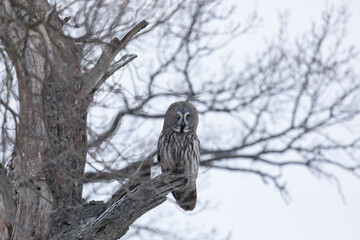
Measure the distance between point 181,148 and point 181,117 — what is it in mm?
485

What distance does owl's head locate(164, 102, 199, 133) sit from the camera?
8.58m

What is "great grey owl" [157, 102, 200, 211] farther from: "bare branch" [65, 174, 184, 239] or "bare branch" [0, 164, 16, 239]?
"bare branch" [0, 164, 16, 239]

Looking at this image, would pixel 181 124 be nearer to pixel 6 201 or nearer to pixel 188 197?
pixel 188 197

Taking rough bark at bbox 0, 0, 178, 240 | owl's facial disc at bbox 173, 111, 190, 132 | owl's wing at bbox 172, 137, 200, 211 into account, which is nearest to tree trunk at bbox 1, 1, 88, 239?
rough bark at bbox 0, 0, 178, 240

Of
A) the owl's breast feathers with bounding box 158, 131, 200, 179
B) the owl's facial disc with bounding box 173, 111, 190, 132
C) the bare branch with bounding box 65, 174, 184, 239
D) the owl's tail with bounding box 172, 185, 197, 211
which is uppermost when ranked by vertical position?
the owl's facial disc with bounding box 173, 111, 190, 132

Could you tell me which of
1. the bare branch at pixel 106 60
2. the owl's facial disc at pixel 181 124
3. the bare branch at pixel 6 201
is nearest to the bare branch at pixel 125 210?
the bare branch at pixel 6 201

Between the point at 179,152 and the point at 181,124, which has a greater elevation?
the point at 181,124

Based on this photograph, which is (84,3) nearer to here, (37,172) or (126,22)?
(126,22)

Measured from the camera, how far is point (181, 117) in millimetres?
8656

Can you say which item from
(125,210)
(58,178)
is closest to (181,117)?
(125,210)

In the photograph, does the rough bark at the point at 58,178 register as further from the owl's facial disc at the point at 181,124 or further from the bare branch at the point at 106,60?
the owl's facial disc at the point at 181,124

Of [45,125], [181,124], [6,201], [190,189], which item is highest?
[181,124]

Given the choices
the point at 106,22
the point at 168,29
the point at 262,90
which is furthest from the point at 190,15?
the point at 106,22

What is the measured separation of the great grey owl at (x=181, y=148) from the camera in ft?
26.6
